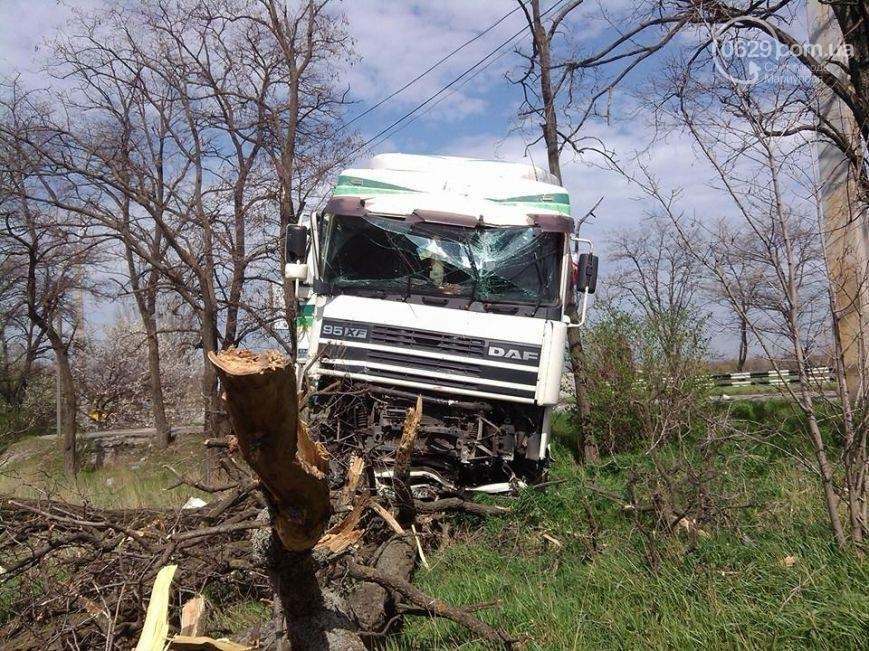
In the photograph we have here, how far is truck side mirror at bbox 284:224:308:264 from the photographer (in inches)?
339

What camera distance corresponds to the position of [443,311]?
7.99 metres

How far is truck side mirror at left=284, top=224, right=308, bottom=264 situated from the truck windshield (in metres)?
0.59

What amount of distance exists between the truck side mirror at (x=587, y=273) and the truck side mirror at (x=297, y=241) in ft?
10.0

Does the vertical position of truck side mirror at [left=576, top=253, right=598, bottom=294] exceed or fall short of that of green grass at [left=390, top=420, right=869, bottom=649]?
it exceeds it

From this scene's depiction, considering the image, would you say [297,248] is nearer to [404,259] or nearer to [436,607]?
[404,259]

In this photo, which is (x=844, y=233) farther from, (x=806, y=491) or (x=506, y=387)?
(x=506, y=387)

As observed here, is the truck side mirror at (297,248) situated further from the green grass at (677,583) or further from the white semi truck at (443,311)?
the green grass at (677,583)

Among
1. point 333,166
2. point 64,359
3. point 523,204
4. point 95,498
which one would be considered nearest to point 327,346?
point 523,204

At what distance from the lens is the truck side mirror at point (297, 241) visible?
28.3ft

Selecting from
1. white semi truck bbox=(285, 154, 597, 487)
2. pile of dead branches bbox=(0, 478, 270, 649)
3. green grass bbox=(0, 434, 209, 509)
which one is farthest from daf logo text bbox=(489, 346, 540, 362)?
green grass bbox=(0, 434, 209, 509)

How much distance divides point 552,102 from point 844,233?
7049 mm

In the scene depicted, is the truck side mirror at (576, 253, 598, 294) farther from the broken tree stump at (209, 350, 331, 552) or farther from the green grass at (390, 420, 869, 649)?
the broken tree stump at (209, 350, 331, 552)

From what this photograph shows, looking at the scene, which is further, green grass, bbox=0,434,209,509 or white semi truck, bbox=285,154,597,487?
green grass, bbox=0,434,209,509

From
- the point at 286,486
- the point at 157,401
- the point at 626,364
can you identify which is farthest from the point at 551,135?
the point at 157,401
